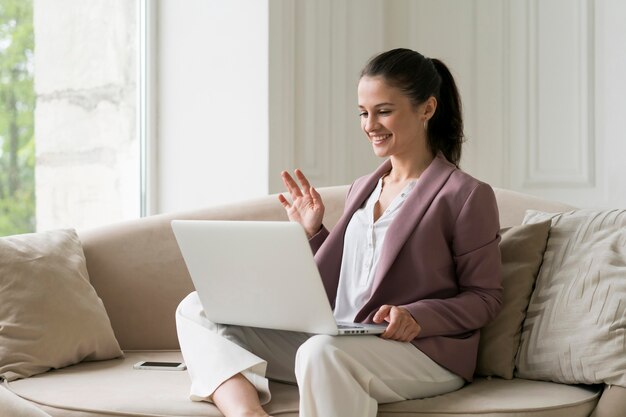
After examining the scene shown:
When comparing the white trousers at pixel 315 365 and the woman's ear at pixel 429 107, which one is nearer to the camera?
the white trousers at pixel 315 365

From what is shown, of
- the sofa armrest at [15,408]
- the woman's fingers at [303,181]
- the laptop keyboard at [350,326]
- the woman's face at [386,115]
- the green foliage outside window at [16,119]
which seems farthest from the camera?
the green foliage outside window at [16,119]

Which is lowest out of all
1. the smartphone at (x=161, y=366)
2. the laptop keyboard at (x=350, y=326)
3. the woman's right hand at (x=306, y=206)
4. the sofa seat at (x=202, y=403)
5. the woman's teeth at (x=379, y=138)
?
the smartphone at (x=161, y=366)

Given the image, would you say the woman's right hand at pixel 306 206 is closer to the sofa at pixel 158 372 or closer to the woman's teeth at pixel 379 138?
the woman's teeth at pixel 379 138

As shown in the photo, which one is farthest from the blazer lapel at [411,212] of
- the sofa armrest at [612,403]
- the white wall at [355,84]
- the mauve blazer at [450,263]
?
the white wall at [355,84]

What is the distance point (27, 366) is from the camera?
7.41ft

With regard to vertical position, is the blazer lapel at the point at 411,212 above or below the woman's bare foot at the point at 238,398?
above

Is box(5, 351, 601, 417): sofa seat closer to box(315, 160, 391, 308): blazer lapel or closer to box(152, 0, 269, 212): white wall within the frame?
box(315, 160, 391, 308): blazer lapel

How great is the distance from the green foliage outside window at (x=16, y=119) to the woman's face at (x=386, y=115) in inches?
56.7

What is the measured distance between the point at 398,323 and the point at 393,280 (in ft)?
0.63

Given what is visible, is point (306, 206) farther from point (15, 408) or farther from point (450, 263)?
point (15, 408)

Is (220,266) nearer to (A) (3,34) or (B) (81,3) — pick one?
(A) (3,34)

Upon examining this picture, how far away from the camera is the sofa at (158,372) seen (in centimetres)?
191

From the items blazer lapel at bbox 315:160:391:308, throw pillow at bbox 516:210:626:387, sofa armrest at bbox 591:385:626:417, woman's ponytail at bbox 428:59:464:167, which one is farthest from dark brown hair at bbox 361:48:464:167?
sofa armrest at bbox 591:385:626:417

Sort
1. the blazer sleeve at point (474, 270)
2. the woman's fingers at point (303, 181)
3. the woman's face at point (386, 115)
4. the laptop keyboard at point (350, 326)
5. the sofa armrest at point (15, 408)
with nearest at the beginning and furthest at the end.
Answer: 1. the sofa armrest at point (15, 408)
2. the laptop keyboard at point (350, 326)
3. the blazer sleeve at point (474, 270)
4. the woman's face at point (386, 115)
5. the woman's fingers at point (303, 181)
